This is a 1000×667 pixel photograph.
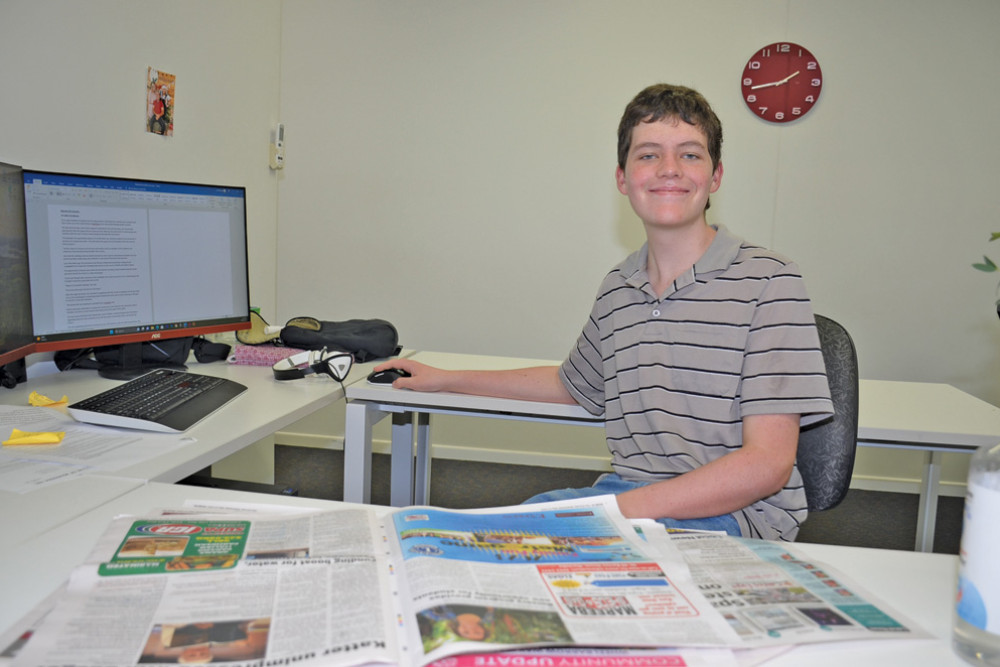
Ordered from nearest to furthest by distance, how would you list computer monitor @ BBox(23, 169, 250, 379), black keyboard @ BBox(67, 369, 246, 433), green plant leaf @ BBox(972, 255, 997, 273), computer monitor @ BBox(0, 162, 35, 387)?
green plant leaf @ BBox(972, 255, 997, 273) < black keyboard @ BBox(67, 369, 246, 433) < computer monitor @ BBox(0, 162, 35, 387) < computer monitor @ BBox(23, 169, 250, 379)

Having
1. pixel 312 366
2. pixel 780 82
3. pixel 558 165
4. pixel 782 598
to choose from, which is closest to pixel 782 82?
pixel 780 82

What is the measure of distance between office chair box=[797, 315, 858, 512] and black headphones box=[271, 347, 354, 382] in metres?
1.10

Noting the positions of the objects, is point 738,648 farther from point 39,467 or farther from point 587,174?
point 587,174

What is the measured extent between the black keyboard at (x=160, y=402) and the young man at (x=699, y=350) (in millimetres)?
708

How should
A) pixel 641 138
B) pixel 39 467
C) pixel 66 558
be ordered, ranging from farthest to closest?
pixel 641 138 → pixel 39 467 → pixel 66 558

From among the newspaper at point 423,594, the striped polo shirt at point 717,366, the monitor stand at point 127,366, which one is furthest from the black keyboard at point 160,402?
the striped polo shirt at point 717,366

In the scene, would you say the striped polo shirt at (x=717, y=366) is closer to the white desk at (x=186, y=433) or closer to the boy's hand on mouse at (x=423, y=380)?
the boy's hand on mouse at (x=423, y=380)

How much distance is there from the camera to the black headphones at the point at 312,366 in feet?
6.38

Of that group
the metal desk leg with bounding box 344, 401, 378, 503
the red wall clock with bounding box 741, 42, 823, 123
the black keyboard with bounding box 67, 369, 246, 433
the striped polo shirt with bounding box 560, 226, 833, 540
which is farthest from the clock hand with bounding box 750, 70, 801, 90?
the black keyboard with bounding box 67, 369, 246, 433

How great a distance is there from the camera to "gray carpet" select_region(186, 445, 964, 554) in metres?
3.15

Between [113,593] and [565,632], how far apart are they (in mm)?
405

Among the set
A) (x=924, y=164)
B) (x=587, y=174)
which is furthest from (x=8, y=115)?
(x=924, y=164)

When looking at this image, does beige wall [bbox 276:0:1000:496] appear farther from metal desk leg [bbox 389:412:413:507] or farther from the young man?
the young man

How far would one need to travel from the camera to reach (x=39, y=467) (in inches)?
45.1
